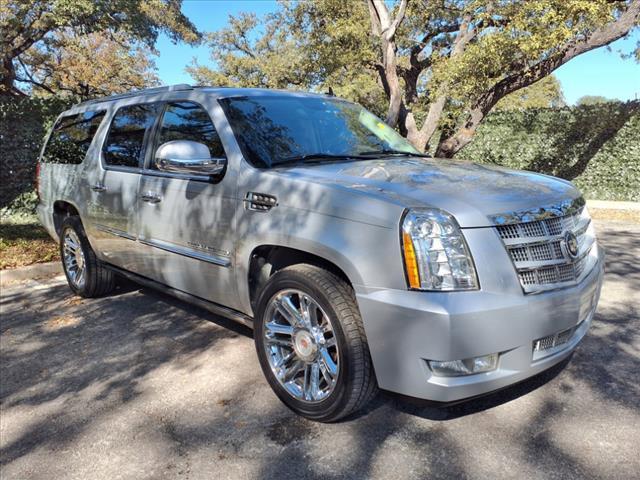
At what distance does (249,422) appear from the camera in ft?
9.94

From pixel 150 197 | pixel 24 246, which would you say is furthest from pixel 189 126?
pixel 24 246

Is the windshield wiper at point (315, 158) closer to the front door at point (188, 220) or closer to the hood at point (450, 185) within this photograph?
the hood at point (450, 185)

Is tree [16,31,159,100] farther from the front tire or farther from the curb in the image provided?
the front tire

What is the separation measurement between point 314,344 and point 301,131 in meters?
1.60

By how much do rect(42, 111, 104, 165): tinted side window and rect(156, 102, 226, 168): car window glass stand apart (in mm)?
1303

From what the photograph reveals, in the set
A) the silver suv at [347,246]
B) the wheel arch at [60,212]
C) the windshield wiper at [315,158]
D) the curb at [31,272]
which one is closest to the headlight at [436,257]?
the silver suv at [347,246]

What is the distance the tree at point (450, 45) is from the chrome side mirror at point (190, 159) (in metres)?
7.38

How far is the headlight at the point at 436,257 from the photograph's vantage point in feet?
8.07

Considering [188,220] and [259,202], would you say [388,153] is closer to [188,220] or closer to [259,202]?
[259,202]

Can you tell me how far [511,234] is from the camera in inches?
102

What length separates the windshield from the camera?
3.52 metres

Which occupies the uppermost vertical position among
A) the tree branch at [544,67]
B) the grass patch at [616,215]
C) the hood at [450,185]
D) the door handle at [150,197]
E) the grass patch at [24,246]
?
the tree branch at [544,67]

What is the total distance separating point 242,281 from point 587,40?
35.5ft

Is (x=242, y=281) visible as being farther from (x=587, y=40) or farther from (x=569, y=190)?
(x=587, y=40)
